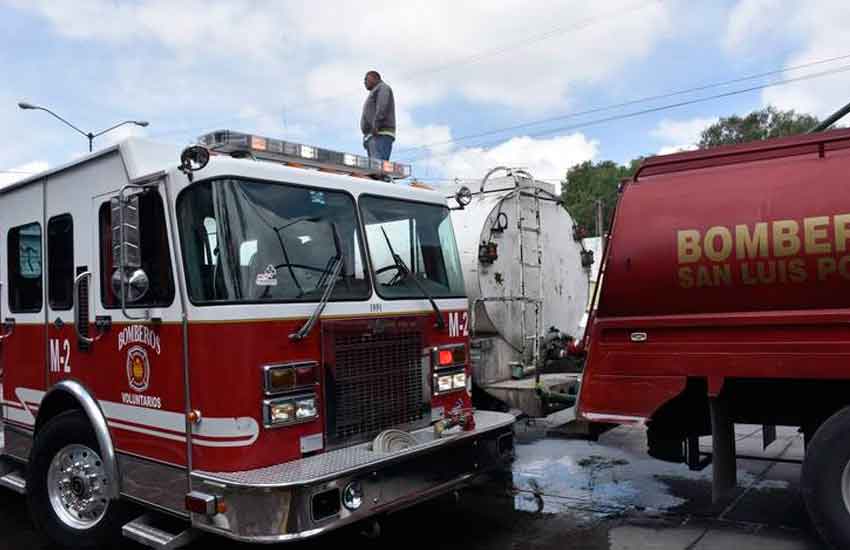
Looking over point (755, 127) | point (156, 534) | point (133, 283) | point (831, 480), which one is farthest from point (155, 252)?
point (755, 127)

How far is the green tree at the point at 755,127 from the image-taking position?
42.9 metres

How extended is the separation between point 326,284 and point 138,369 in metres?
1.31

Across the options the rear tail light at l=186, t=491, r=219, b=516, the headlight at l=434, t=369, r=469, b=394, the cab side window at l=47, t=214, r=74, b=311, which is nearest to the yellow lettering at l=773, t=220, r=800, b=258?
the headlight at l=434, t=369, r=469, b=394

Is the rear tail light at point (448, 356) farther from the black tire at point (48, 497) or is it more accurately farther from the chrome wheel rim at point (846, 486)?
the chrome wheel rim at point (846, 486)

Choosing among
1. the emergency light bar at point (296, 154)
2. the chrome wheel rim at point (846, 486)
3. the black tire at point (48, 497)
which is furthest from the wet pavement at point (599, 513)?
the emergency light bar at point (296, 154)

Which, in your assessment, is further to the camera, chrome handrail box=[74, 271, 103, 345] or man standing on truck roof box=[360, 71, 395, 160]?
man standing on truck roof box=[360, 71, 395, 160]

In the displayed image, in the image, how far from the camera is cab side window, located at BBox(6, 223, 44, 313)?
5449 millimetres

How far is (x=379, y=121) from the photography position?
695cm

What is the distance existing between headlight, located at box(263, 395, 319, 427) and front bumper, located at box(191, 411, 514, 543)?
0.82 ft

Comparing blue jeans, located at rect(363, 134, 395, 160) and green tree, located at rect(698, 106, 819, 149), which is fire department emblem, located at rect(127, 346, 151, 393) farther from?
green tree, located at rect(698, 106, 819, 149)

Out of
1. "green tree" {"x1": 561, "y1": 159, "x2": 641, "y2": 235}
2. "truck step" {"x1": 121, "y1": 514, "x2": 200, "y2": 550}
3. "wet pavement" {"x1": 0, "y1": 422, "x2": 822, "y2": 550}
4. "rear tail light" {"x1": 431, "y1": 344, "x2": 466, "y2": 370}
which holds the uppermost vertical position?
"green tree" {"x1": 561, "y1": 159, "x2": 641, "y2": 235}

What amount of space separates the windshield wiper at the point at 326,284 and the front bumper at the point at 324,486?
2.50ft

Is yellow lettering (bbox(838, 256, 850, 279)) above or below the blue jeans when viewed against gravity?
below

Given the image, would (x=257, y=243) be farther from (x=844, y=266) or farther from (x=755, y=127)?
(x=755, y=127)
